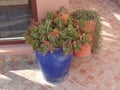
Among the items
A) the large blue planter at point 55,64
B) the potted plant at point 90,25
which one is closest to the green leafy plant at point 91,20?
the potted plant at point 90,25

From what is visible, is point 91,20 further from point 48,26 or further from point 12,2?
point 12,2

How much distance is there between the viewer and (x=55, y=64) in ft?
7.96

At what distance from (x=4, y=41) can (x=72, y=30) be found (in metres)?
1.07

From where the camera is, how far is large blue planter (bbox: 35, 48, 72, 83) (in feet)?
7.77

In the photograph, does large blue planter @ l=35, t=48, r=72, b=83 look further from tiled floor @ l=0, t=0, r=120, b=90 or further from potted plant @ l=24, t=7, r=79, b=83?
tiled floor @ l=0, t=0, r=120, b=90

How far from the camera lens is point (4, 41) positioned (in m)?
2.94

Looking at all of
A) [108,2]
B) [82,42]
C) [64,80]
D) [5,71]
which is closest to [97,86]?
[64,80]

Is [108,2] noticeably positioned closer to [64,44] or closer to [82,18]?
[82,18]

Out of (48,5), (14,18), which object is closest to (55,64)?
(48,5)

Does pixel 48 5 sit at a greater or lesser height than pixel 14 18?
greater

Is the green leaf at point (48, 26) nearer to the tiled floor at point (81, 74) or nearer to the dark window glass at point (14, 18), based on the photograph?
the dark window glass at point (14, 18)

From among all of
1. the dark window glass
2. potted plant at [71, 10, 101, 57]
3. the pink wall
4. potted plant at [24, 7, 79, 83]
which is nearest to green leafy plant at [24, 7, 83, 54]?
potted plant at [24, 7, 79, 83]

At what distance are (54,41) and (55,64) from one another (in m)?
0.29

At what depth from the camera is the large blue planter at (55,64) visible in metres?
2.37
